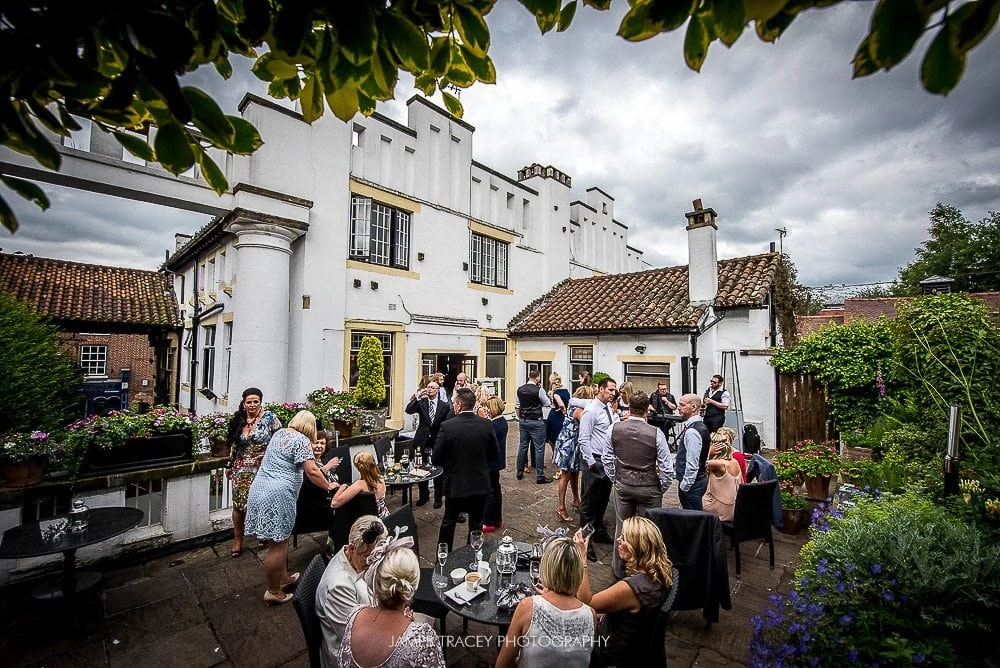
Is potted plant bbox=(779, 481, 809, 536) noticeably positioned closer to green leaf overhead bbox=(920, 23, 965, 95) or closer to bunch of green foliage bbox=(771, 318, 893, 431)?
Answer: bunch of green foliage bbox=(771, 318, 893, 431)

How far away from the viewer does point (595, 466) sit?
16.6 feet

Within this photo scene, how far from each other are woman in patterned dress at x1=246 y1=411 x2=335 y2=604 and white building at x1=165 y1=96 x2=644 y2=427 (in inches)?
190

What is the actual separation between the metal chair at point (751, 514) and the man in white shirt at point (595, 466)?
1.37m

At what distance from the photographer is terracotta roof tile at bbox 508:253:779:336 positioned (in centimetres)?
1029

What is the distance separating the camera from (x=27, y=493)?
13.4 ft

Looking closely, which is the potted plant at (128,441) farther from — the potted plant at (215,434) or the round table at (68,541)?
the round table at (68,541)

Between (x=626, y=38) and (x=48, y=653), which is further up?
(x=626, y=38)

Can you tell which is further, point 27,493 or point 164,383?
point 164,383

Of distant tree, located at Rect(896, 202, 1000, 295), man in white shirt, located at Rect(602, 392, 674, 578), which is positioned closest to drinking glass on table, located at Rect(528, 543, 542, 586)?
man in white shirt, located at Rect(602, 392, 674, 578)

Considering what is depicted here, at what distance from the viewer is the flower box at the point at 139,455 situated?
15.1ft

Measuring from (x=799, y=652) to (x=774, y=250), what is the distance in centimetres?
1144

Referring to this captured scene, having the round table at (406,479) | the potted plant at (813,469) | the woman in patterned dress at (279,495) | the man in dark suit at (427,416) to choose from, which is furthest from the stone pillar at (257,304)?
the potted plant at (813,469)

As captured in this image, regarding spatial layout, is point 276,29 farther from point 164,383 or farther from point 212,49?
point 164,383

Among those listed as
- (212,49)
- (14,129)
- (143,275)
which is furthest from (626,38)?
(143,275)
